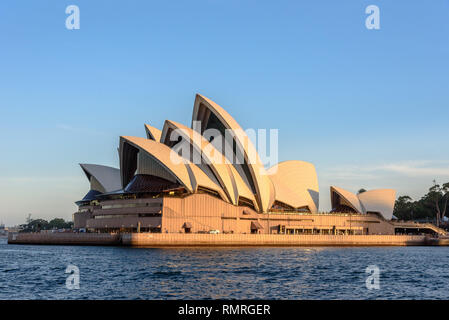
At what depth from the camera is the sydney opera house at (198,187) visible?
3036 inches

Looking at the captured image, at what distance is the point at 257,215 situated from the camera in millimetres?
85062

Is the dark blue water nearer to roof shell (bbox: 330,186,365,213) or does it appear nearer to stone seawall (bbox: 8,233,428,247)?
stone seawall (bbox: 8,233,428,247)

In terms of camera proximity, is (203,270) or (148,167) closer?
(203,270)

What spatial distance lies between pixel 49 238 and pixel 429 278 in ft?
203

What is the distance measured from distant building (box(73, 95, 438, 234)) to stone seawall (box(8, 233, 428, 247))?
17.5ft

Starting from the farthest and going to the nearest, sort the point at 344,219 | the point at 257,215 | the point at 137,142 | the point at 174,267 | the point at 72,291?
1. the point at 344,219
2. the point at 257,215
3. the point at 137,142
4. the point at 174,267
5. the point at 72,291

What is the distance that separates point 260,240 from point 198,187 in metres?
12.9

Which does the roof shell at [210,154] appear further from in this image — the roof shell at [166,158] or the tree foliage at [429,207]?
the tree foliage at [429,207]

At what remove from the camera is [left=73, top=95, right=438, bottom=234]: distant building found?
7712cm

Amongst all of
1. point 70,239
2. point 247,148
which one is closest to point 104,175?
point 70,239

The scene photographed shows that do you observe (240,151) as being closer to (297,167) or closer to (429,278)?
(297,167)

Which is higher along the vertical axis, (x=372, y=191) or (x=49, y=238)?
(x=372, y=191)

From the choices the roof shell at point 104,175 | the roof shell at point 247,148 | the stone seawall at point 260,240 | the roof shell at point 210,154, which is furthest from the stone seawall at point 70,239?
the roof shell at point 247,148
